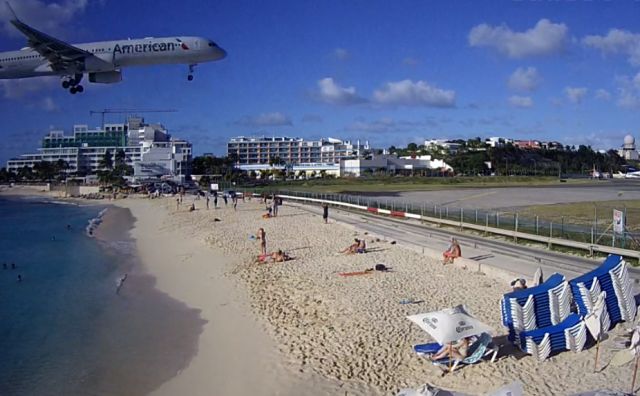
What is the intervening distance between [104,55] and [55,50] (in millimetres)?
3082

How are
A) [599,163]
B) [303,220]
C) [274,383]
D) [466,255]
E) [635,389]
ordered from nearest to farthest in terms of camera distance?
1. [635,389]
2. [274,383]
3. [466,255]
4. [303,220]
5. [599,163]

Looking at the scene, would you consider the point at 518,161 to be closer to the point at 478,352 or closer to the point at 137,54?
the point at 137,54

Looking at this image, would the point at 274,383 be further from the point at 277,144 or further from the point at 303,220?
the point at 277,144

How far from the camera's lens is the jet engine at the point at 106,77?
133 ft

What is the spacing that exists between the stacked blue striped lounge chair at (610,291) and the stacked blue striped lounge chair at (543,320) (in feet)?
0.92

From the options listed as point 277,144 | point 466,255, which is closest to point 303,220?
point 466,255

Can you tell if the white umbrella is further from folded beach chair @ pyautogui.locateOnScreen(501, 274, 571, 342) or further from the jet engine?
the jet engine

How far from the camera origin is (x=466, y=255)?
74.3 feet

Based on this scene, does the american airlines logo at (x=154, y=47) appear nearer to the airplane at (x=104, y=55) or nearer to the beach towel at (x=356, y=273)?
the airplane at (x=104, y=55)

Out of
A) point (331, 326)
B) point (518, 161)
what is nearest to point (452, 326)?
point (331, 326)

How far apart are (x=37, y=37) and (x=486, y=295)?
3374 centimetres

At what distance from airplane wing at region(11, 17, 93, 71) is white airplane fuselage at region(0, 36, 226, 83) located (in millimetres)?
352

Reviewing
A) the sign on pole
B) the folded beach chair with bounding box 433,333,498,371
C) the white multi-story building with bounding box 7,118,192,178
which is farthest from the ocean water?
the white multi-story building with bounding box 7,118,192,178

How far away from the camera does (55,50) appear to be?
125 feet
